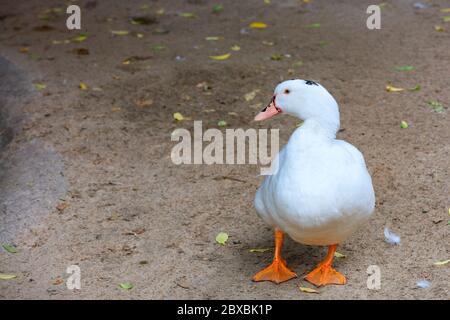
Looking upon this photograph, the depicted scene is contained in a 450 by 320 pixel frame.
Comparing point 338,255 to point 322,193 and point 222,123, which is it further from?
point 222,123

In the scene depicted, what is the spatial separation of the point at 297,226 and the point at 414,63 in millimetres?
3994

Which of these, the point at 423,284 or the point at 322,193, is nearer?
the point at 322,193

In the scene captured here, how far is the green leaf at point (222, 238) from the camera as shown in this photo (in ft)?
15.8

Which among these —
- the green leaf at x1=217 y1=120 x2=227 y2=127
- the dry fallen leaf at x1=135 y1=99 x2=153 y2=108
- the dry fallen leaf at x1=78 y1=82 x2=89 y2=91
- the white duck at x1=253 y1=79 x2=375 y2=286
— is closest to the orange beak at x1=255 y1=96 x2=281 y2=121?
the white duck at x1=253 y1=79 x2=375 y2=286

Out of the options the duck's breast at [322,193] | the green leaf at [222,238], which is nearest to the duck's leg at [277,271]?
the duck's breast at [322,193]

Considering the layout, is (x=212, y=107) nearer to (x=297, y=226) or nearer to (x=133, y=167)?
(x=133, y=167)

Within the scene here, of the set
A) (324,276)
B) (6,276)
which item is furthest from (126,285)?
(324,276)

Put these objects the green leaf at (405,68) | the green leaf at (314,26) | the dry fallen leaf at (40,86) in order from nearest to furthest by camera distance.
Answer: the dry fallen leaf at (40,86) < the green leaf at (405,68) < the green leaf at (314,26)

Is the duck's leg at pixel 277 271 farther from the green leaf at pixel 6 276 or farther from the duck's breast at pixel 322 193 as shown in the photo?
the green leaf at pixel 6 276

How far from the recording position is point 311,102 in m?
3.94

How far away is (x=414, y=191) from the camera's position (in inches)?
203

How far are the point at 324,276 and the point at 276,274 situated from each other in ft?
0.94

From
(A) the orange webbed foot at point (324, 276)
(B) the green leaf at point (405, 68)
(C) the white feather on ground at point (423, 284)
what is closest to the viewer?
(C) the white feather on ground at point (423, 284)

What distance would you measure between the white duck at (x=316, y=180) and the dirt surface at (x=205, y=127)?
0.45 metres
